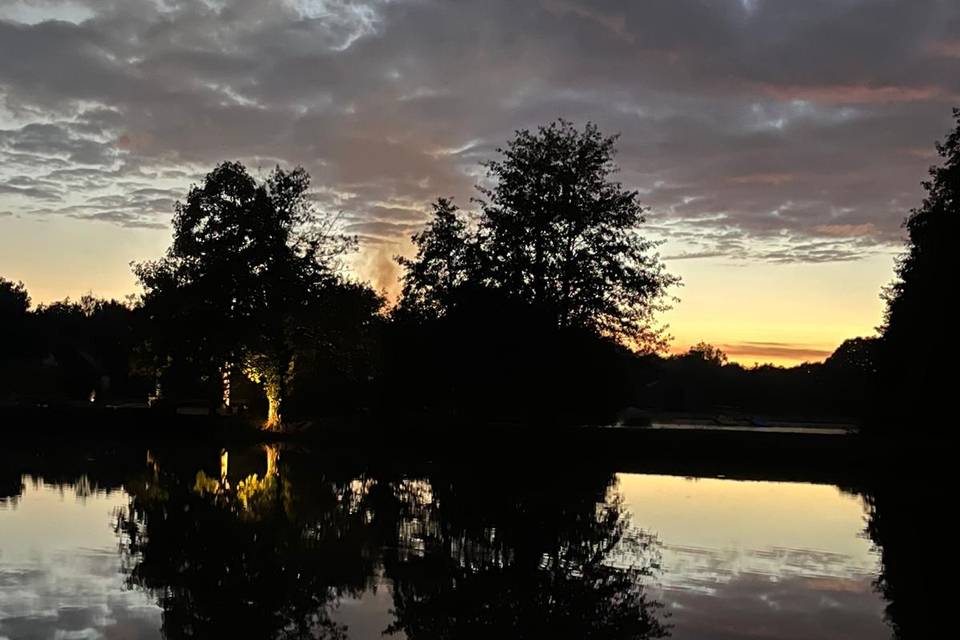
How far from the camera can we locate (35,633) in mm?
10531

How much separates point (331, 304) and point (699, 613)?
48.6 metres

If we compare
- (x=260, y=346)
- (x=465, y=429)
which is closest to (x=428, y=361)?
(x=465, y=429)

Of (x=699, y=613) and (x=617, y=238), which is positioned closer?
(x=699, y=613)

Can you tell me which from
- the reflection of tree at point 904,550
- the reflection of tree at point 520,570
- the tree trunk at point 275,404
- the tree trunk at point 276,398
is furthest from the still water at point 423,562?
the tree trunk at point 276,398

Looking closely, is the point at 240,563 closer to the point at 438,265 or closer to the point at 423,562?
the point at 423,562

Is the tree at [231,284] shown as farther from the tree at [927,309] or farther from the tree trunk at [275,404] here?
the tree at [927,309]

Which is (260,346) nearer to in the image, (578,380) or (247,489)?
(578,380)

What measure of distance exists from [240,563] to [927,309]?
119 ft

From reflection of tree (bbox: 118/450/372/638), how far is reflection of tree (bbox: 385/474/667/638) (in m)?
1.12

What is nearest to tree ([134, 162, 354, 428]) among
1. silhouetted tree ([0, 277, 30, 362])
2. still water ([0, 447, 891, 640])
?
still water ([0, 447, 891, 640])

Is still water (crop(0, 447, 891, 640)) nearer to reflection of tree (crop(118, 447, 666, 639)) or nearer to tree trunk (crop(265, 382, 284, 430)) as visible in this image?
reflection of tree (crop(118, 447, 666, 639))

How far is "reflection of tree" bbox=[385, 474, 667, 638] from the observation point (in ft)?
38.2

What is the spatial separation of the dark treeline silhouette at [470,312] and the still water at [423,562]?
1988 centimetres

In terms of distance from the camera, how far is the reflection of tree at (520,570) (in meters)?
11.6
